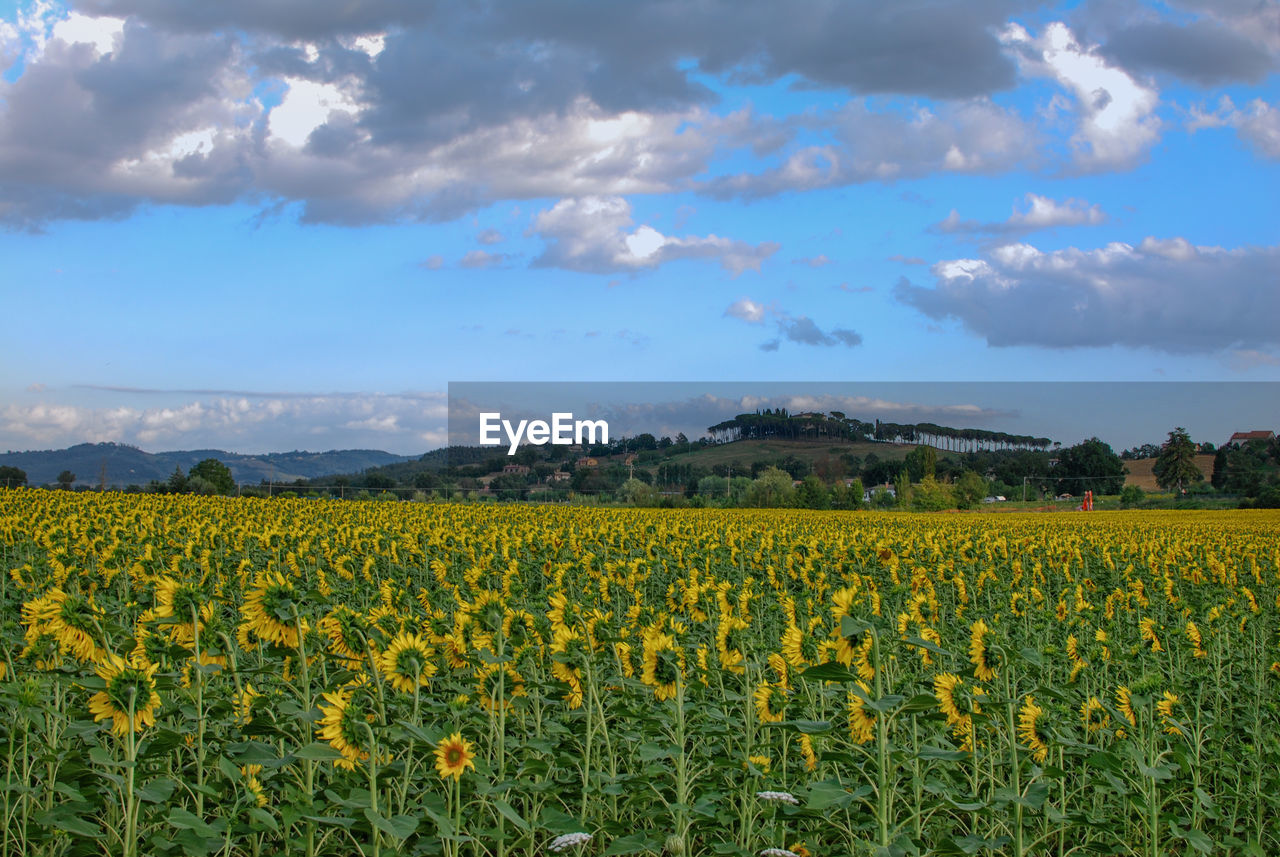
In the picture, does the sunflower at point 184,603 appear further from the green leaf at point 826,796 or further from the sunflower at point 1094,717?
the sunflower at point 1094,717

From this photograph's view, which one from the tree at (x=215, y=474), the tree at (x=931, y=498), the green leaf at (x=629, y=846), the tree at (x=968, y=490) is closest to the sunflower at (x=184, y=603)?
the green leaf at (x=629, y=846)

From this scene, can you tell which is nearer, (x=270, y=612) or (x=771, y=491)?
(x=270, y=612)

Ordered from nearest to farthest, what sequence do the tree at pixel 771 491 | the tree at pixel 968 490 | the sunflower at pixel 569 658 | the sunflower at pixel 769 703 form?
the sunflower at pixel 569 658 → the sunflower at pixel 769 703 → the tree at pixel 771 491 → the tree at pixel 968 490

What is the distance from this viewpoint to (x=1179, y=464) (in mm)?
93375

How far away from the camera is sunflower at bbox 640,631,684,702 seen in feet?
14.8

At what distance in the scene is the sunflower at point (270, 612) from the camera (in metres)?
3.78

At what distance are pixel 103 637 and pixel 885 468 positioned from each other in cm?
10223

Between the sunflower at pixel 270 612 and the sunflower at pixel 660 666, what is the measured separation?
5.74 feet

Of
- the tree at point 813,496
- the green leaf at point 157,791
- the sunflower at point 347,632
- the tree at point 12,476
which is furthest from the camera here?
the tree at point 813,496

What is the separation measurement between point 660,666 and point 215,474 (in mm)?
55206

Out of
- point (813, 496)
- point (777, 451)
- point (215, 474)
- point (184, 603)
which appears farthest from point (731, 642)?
point (777, 451)

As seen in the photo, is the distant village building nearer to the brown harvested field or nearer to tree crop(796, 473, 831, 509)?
the brown harvested field

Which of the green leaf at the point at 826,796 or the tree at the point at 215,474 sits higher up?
the green leaf at the point at 826,796

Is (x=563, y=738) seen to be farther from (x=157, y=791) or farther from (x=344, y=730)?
(x=157, y=791)
